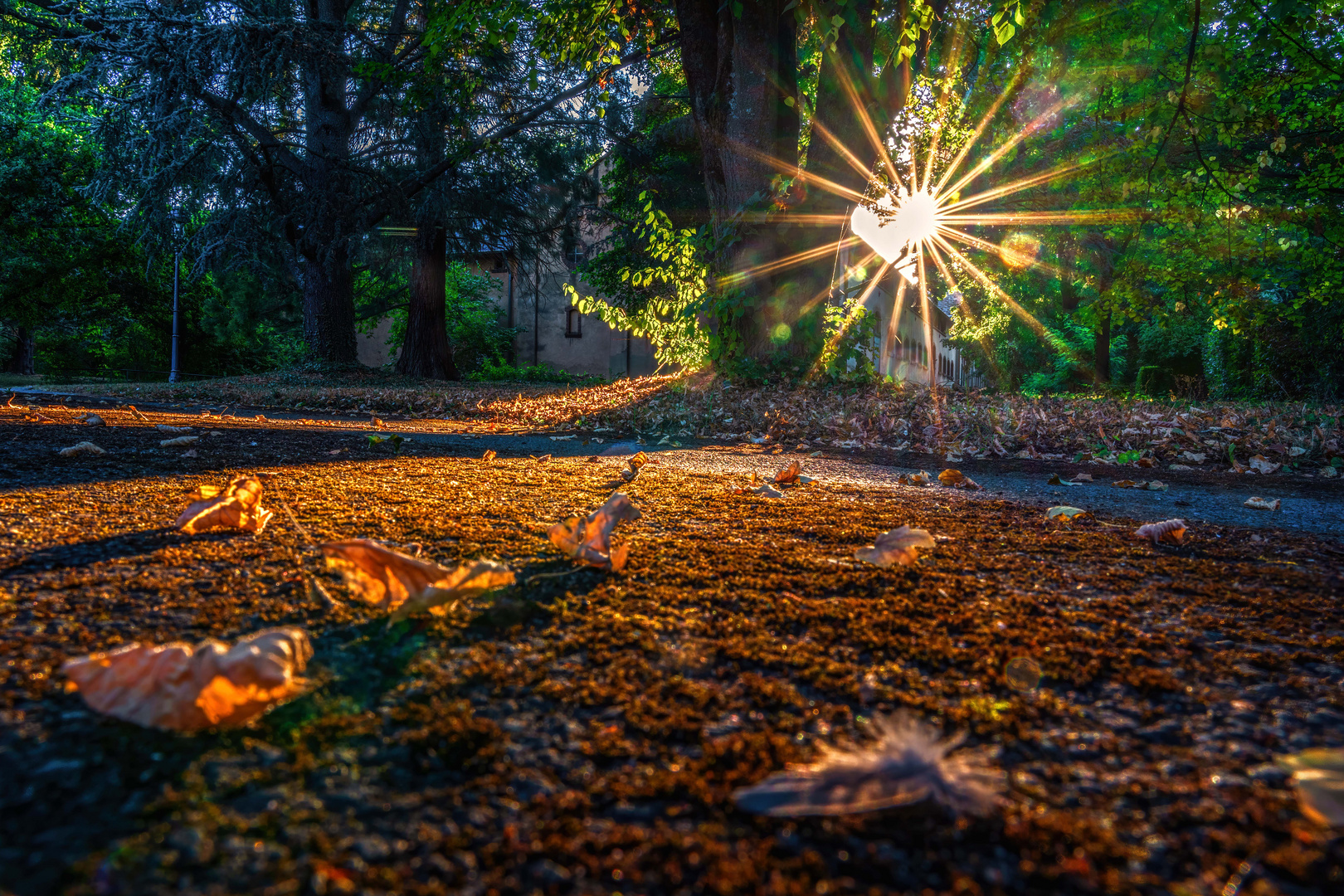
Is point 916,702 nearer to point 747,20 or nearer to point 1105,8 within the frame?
point 747,20

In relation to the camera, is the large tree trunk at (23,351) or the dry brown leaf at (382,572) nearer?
the dry brown leaf at (382,572)

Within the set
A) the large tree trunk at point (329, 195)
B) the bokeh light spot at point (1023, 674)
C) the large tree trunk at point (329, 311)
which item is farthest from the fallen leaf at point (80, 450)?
the large tree trunk at point (329, 311)

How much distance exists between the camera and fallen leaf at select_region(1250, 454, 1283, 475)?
3963 millimetres

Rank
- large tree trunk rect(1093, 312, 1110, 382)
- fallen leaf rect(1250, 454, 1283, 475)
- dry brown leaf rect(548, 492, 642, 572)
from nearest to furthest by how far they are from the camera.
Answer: dry brown leaf rect(548, 492, 642, 572), fallen leaf rect(1250, 454, 1283, 475), large tree trunk rect(1093, 312, 1110, 382)

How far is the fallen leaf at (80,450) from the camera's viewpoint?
2287 mm

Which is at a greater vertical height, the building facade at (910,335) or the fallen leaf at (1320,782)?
the building facade at (910,335)

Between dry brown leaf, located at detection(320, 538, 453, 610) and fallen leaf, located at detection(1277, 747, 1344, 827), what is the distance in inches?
38.4

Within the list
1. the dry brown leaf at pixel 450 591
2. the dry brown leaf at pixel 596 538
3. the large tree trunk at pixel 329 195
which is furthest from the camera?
the large tree trunk at pixel 329 195

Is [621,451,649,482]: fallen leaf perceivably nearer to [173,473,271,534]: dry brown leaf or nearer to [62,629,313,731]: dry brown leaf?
[173,473,271,534]: dry brown leaf

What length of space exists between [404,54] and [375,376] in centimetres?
630

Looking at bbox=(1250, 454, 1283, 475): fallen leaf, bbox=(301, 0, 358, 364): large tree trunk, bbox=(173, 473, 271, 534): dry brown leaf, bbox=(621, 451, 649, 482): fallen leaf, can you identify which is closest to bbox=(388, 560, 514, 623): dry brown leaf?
bbox=(173, 473, 271, 534): dry brown leaf

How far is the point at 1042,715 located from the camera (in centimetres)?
75

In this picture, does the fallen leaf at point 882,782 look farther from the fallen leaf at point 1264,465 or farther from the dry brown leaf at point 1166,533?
the fallen leaf at point 1264,465

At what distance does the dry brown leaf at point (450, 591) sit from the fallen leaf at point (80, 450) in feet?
6.89
